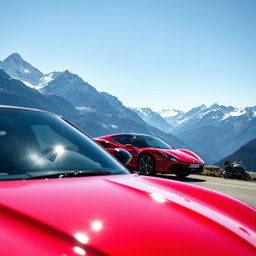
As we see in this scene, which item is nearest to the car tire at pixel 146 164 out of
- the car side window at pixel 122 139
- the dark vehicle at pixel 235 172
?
the car side window at pixel 122 139

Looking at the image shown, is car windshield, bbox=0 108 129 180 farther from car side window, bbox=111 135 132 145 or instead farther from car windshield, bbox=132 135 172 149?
car side window, bbox=111 135 132 145

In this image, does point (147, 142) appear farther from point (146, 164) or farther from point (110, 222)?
point (110, 222)

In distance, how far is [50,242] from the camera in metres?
1.02

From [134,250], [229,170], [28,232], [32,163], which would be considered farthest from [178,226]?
[229,170]

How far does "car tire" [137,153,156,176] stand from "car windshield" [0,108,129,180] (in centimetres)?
730

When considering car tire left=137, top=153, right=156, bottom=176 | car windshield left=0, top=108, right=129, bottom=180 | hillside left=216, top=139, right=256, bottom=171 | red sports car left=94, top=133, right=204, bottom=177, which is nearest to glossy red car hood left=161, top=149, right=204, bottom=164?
red sports car left=94, top=133, right=204, bottom=177

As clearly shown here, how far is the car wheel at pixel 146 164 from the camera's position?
976 centimetres

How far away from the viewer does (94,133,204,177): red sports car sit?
9.46m

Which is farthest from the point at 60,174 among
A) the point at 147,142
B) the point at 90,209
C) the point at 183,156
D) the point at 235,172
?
the point at 235,172

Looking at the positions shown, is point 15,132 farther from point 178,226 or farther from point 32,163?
point 178,226

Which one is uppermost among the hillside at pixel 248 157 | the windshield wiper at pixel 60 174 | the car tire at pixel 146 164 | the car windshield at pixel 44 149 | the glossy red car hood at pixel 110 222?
the car windshield at pixel 44 149

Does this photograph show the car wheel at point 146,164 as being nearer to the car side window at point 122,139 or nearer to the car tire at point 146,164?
the car tire at point 146,164

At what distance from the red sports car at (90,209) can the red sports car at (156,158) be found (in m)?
6.74

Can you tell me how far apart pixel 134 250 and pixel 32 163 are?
42.6 inches
